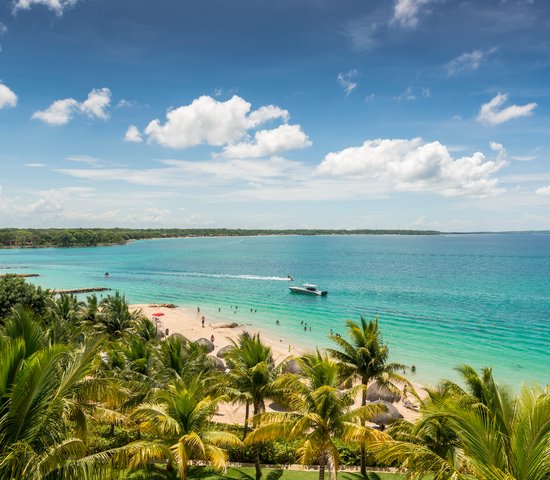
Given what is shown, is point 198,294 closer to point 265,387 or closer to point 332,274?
point 332,274

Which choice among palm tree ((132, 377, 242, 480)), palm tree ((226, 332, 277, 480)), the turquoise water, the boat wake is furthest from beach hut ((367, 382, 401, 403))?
the boat wake

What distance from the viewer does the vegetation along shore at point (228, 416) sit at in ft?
21.3

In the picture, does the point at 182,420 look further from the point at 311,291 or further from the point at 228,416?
the point at 311,291

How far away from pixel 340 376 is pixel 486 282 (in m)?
86.9

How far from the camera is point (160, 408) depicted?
13812 millimetres

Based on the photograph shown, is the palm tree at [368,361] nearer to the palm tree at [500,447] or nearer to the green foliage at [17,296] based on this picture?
the palm tree at [500,447]

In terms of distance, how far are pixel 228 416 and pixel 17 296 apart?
21318mm

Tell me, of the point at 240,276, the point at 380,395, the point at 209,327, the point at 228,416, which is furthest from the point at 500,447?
the point at 240,276

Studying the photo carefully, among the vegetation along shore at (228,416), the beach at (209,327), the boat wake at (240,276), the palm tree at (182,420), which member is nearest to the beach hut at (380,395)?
the vegetation along shore at (228,416)

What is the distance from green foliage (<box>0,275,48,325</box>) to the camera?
3186 centimetres

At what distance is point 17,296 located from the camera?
32.5m

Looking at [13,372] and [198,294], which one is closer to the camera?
[13,372]

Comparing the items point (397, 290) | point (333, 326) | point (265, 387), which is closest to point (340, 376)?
point (265, 387)

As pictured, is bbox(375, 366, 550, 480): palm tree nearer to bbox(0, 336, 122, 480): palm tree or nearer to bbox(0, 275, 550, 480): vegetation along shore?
bbox(0, 275, 550, 480): vegetation along shore
